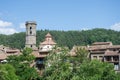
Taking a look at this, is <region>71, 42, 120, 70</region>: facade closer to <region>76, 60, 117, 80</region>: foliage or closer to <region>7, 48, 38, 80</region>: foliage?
<region>7, 48, 38, 80</region>: foliage

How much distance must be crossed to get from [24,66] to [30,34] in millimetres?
37552

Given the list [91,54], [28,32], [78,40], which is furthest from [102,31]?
[91,54]

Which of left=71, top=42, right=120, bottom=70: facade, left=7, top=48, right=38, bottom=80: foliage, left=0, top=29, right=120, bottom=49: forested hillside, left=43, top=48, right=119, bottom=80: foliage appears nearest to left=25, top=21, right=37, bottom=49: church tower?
left=71, top=42, right=120, bottom=70: facade

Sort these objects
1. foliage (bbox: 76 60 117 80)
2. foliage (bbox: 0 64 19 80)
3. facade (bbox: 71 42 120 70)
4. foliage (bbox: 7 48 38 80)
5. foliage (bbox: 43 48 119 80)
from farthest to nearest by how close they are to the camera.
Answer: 1. facade (bbox: 71 42 120 70)
2. foliage (bbox: 7 48 38 80)
3. foliage (bbox: 76 60 117 80)
4. foliage (bbox: 43 48 119 80)
5. foliage (bbox: 0 64 19 80)

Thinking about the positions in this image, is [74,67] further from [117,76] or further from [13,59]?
[13,59]

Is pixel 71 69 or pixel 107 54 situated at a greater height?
pixel 107 54

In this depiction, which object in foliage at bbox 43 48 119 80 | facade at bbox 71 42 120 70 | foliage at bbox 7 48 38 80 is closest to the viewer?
foliage at bbox 43 48 119 80

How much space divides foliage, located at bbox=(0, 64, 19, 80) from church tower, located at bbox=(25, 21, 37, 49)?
127 feet

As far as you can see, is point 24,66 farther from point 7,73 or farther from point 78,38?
point 78,38

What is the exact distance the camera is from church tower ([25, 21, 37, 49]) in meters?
104

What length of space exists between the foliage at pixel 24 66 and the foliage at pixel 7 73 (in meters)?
2.76

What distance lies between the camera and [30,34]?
345 ft

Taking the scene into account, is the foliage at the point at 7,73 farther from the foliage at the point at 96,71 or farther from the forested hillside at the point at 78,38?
the forested hillside at the point at 78,38

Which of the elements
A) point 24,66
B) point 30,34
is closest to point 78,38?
point 30,34
